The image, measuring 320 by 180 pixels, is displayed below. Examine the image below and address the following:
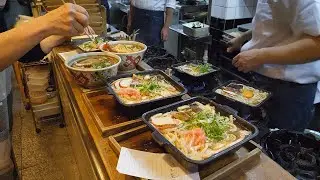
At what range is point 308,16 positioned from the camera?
4.68 ft

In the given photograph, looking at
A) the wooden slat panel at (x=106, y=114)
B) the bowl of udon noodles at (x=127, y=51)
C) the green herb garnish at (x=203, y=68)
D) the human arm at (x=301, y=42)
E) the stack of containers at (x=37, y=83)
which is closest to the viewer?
the wooden slat panel at (x=106, y=114)

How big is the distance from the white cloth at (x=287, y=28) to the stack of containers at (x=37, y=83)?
2.14 meters

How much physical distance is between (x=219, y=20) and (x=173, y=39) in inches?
42.7

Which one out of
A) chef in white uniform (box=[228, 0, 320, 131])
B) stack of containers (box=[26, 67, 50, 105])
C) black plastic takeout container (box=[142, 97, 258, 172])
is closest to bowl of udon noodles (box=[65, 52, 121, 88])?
black plastic takeout container (box=[142, 97, 258, 172])

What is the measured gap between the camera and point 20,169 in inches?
101

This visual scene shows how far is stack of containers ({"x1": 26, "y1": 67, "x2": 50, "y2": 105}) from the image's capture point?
281 cm

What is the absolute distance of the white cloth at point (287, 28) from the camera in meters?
1.43

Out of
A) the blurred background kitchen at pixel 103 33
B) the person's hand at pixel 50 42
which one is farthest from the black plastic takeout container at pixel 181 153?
the person's hand at pixel 50 42

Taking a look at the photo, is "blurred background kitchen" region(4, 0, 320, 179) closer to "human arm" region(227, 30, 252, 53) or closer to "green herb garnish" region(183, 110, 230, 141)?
"human arm" region(227, 30, 252, 53)

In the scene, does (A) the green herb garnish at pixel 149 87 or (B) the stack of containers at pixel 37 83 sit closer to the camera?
(A) the green herb garnish at pixel 149 87

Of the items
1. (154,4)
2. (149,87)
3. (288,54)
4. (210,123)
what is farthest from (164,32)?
(210,123)

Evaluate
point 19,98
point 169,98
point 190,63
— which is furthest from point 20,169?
point 169,98

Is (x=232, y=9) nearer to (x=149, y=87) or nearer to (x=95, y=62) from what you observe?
(x=95, y=62)

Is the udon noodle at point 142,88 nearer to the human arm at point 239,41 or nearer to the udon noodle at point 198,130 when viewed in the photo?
the udon noodle at point 198,130
